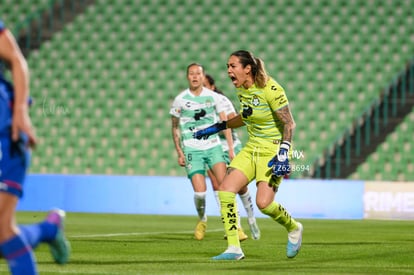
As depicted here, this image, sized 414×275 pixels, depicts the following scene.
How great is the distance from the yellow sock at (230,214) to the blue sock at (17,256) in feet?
13.5

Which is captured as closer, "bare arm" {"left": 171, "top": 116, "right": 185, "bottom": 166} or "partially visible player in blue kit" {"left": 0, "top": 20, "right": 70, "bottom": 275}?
"partially visible player in blue kit" {"left": 0, "top": 20, "right": 70, "bottom": 275}

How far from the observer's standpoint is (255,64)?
9.41 m

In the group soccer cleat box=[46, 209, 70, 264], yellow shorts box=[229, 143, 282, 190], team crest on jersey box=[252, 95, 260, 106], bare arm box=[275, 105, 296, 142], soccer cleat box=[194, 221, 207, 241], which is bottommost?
soccer cleat box=[194, 221, 207, 241]

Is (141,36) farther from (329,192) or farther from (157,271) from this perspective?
(157,271)

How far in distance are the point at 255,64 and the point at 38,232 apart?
4146 millimetres

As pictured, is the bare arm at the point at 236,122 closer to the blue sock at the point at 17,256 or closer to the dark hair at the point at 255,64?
the dark hair at the point at 255,64

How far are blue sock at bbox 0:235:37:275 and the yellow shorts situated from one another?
4371mm

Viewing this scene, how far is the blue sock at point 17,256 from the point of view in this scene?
5270 mm

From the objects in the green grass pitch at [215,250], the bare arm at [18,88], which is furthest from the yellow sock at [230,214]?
the bare arm at [18,88]

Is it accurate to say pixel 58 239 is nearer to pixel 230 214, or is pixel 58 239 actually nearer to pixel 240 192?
pixel 230 214

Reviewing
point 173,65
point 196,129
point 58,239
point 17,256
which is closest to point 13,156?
point 17,256

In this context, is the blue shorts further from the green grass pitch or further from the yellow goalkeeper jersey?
the yellow goalkeeper jersey

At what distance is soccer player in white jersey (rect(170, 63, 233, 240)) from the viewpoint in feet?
42.5

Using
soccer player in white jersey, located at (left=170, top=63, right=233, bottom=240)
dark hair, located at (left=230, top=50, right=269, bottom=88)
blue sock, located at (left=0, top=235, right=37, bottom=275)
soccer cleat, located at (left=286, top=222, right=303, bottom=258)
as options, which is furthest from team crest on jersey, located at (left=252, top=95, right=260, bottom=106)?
blue sock, located at (left=0, top=235, right=37, bottom=275)
